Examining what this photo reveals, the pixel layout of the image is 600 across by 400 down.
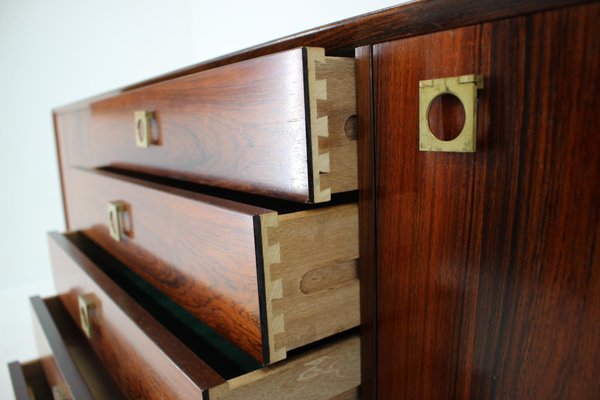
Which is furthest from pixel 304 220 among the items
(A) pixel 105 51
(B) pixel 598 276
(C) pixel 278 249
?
(A) pixel 105 51

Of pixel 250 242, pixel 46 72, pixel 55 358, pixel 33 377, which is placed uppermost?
pixel 46 72

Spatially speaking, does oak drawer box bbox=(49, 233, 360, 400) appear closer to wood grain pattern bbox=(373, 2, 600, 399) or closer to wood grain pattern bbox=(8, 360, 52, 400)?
wood grain pattern bbox=(373, 2, 600, 399)

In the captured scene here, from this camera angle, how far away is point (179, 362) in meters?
0.45

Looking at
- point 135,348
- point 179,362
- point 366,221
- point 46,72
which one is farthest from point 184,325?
point 46,72

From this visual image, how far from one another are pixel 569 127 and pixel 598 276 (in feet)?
0.35

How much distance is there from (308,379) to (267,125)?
0.90ft

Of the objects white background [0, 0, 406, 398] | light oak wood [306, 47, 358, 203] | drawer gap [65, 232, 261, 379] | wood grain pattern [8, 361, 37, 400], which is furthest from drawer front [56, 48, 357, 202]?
white background [0, 0, 406, 398]

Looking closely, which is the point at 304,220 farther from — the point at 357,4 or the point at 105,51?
the point at 105,51

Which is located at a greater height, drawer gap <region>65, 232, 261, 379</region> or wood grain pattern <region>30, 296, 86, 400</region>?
drawer gap <region>65, 232, 261, 379</region>

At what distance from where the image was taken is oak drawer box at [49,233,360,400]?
443mm

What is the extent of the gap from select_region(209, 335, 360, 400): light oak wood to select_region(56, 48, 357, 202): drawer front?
17 centimetres

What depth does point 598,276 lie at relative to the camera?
0.32 meters

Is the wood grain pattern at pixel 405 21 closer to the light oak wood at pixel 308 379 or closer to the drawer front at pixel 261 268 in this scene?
the drawer front at pixel 261 268

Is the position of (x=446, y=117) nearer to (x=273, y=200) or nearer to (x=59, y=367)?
(x=273, y=200)
